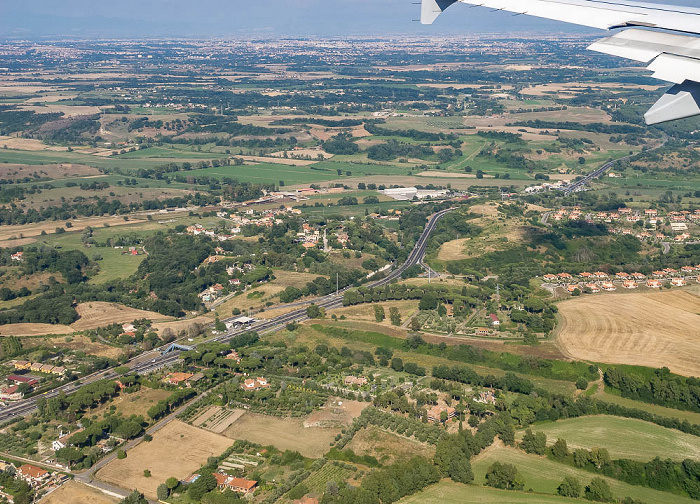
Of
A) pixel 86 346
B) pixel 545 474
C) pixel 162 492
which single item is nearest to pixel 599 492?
pixel 545 474

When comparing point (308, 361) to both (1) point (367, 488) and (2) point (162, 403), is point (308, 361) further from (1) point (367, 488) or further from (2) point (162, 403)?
(1) point (367, 488)

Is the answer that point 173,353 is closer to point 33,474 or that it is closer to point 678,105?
point 33,474

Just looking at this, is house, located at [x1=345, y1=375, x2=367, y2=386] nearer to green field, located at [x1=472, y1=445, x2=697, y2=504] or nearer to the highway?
green field, located at [x1=472, y1=445, x2=697, y2=504]

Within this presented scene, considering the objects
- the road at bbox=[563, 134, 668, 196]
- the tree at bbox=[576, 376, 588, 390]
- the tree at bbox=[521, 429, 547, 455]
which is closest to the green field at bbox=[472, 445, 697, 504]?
the tree at bbox=[521, 429, 547, 455]

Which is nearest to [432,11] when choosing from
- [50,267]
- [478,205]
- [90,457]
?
[90,457]

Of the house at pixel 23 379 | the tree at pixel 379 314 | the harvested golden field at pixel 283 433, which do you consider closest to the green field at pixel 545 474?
the harvested golden field at pixel 283 433
